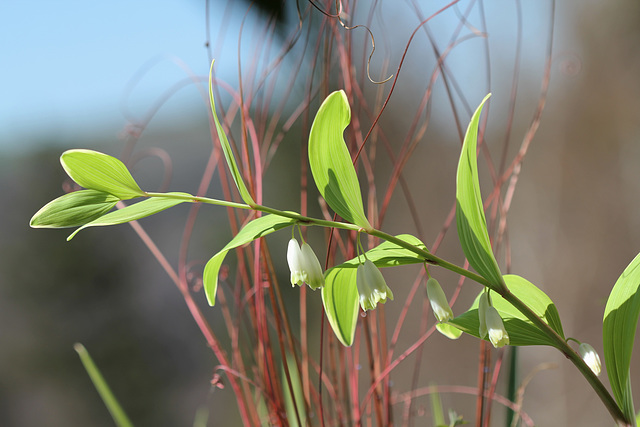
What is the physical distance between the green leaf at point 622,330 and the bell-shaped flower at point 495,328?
0.06 metres

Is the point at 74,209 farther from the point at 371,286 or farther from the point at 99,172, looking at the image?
the point at 371,286

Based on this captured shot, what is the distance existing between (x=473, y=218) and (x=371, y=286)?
5 centimetres

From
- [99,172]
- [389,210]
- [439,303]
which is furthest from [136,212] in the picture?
[389,210]

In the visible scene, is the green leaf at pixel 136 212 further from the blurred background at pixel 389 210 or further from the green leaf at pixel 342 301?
the blurred background at pixel 389 210

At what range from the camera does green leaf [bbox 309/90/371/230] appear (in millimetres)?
200

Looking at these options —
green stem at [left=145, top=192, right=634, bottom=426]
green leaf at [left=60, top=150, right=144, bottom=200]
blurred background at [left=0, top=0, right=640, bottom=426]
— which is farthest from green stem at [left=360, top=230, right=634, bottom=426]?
blurred background at [left=0, top=0, right=640, bottom=426]

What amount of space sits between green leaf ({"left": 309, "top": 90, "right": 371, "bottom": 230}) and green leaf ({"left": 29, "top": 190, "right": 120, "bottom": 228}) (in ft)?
0.27

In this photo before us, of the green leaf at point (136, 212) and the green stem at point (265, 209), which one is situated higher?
the green stem at point (265, 209)

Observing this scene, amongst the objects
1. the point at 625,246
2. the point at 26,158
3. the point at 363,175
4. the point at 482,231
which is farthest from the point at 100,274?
the point at 482,231

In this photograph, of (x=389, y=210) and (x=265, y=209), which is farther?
(x=389, y=210)

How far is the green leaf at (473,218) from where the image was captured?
19 centimetres

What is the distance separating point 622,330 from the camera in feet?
0.73

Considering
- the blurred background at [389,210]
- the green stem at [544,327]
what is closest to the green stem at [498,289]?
the green stem at [544,327]

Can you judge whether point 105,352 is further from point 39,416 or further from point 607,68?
point 607,68
